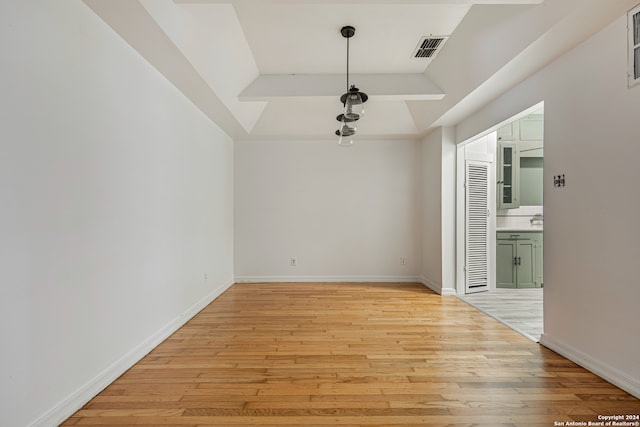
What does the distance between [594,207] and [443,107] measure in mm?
2193

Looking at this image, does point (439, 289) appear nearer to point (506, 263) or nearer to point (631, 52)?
point (506, 263)

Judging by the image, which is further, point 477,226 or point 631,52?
point 477,226

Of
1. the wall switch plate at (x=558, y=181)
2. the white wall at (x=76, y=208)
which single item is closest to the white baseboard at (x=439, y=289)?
the wall switch plate at (x=558, y=181)

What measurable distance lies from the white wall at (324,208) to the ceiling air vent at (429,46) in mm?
2099

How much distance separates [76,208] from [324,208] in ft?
13.0

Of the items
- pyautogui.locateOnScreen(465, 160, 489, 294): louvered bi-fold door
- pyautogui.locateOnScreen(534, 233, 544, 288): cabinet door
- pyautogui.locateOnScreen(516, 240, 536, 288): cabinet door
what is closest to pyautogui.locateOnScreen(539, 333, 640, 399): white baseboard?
pyautogui.locateOnScreen(465, 160, 489, 294): louvered bi-fold door

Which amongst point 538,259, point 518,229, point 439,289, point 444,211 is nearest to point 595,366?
point 439,289

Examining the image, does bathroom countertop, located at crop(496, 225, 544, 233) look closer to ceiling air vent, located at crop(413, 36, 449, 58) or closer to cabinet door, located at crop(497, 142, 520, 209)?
cabinet door, located at crop(497, 142, 520, 209)

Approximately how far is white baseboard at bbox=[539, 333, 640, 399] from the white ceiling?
2.45 metres

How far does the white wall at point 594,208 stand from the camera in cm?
208

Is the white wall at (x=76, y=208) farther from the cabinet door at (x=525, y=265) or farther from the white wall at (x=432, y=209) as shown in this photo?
the cabinet door at (x=525, y=265)

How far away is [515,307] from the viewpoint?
4.09 metres

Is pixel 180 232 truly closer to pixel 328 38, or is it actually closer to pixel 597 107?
pixel 328 38

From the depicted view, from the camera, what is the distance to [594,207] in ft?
7.61
